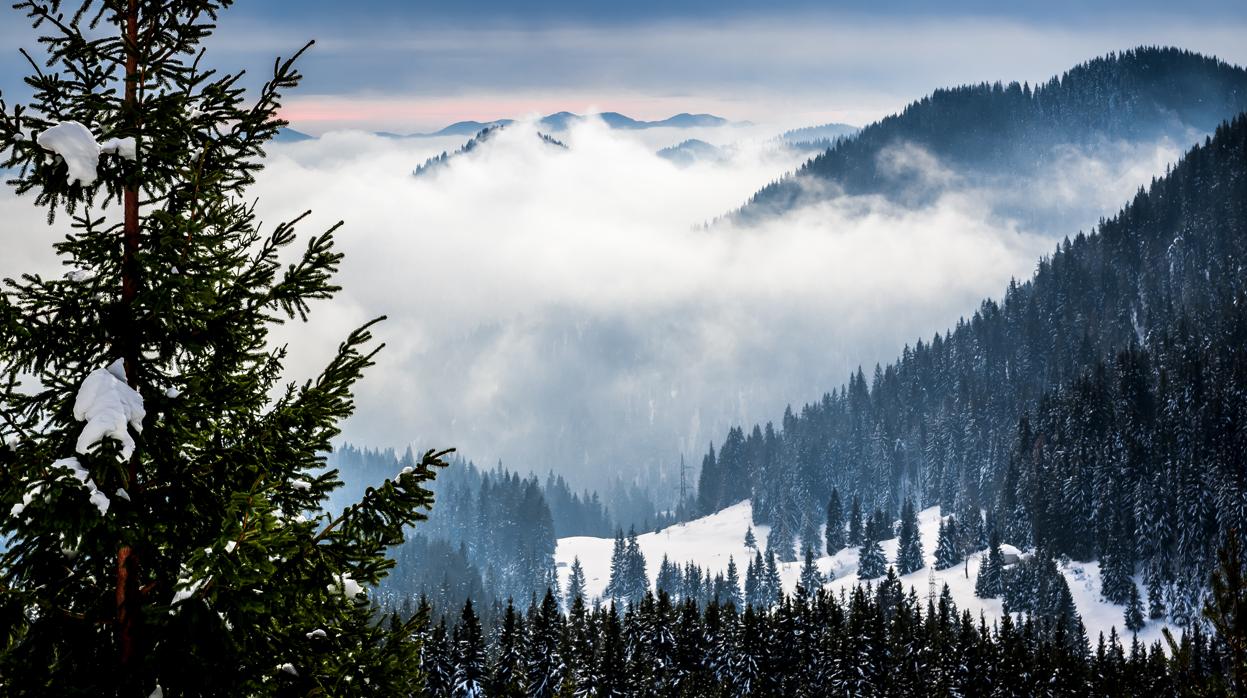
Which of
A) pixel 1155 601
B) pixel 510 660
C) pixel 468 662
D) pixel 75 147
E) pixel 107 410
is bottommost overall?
pixel 1155 601

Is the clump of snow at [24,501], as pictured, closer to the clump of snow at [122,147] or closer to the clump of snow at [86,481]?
the clump of snow at [86,481]

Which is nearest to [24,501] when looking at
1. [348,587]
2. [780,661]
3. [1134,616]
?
[348,587]

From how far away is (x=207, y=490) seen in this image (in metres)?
9.44

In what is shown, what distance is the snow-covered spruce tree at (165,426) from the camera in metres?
8.43

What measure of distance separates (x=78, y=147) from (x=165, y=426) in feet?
8.94

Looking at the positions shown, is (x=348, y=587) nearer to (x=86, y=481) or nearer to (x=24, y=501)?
(x=86, y=481)

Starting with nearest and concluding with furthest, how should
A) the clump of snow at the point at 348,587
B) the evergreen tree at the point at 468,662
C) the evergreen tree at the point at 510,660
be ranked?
the clump of snow at the point at 348,587 → the evergreen tree at the point at 468,662 → the evergreen tree at the point at 510,660

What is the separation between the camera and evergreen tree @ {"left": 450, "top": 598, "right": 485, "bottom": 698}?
235ft

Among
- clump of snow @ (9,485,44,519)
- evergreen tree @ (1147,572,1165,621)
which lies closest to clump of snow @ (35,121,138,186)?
clump of snow @ (9,485,44,519)

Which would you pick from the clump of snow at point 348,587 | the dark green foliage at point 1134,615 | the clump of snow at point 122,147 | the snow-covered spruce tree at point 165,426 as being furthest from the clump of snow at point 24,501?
the dark green foliage at point 1134,615

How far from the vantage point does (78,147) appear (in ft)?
29.2

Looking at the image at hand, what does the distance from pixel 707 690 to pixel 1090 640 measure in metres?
109

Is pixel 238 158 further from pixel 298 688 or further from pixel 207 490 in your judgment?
pixel 298 688

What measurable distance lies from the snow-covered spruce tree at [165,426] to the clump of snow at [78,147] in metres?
0.02
